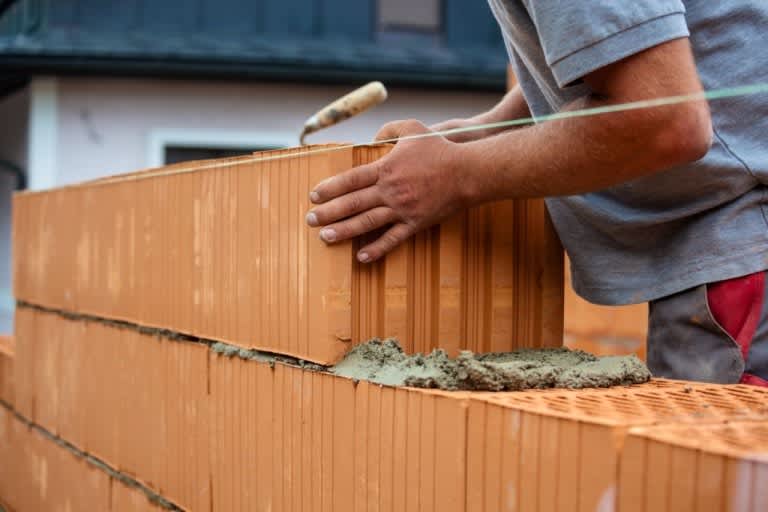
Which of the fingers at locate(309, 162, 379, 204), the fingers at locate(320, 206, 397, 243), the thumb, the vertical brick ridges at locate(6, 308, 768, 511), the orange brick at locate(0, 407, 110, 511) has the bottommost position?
the orange brick at locate(0, 407, 110, 511)

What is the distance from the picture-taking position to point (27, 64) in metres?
11.6

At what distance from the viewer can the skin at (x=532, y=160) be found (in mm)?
1773

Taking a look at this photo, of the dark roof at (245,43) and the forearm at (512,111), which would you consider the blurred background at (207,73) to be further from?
the forearm at (512,111)

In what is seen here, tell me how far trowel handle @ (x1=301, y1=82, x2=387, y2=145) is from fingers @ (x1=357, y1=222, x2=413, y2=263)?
92cm

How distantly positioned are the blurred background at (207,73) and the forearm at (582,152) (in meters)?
9.58

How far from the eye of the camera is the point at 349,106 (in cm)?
295

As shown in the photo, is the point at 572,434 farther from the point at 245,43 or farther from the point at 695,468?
the point at 245,43

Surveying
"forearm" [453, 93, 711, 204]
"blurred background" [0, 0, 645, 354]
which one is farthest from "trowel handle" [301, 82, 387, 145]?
"blurred background" [0, 0, 645, 354]

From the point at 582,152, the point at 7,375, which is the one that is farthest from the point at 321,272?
the point at 7,375

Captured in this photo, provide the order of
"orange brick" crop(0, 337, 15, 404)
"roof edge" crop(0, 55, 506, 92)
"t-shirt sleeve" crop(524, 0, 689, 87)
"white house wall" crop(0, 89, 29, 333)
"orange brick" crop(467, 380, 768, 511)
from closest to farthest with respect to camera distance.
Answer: "orange brick" crop(467, 380, 768, 511), "t-shirt sleeve" crop(524, 0, 689, 87), "orange brick" crop(0, 337, 15, 404), "roof edge" crop(0, 55, 506, 92), "white house wall" crop(0, 89, 29, 333)

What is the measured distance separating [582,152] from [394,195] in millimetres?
351

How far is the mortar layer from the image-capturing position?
6.07ft

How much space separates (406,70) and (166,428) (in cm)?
999

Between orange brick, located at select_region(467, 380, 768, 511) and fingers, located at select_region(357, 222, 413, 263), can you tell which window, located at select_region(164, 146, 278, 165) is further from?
orange brick, located at select_region(467, 380, 768, 511)
